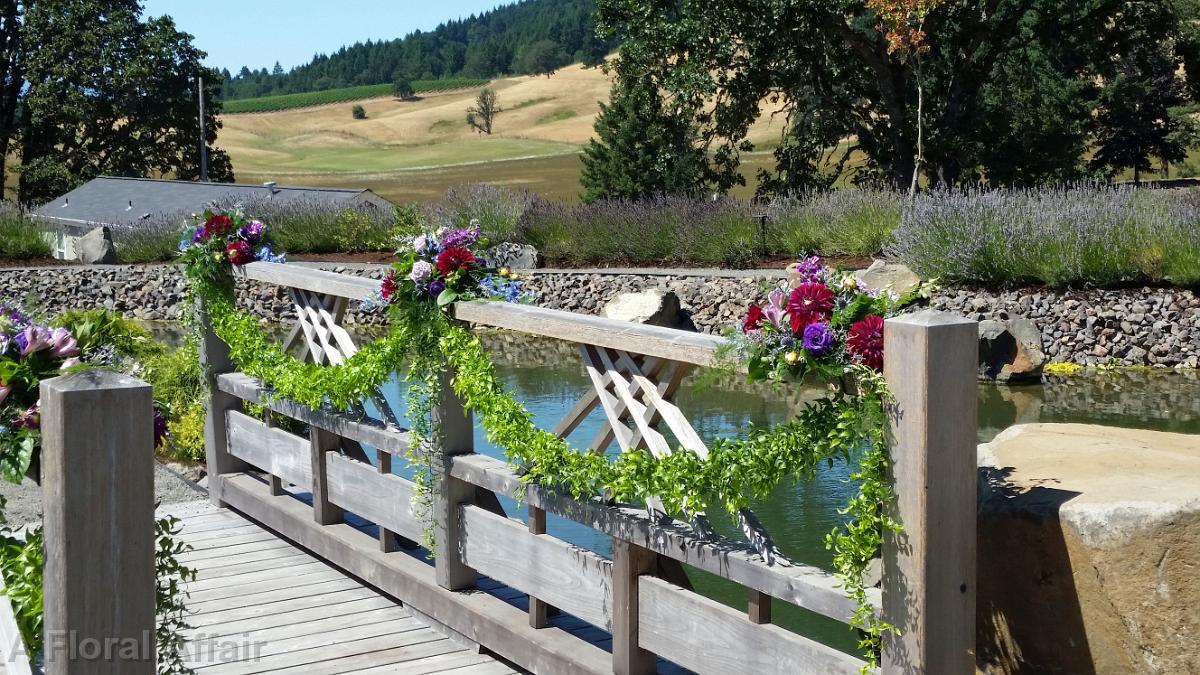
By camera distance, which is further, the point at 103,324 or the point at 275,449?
the point at 275,449

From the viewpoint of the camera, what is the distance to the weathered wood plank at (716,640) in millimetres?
3305

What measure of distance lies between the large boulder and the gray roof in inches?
65.4

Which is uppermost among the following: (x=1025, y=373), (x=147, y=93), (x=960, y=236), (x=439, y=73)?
(x=439, y=73)

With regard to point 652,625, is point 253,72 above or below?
above

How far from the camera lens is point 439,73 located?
425ft

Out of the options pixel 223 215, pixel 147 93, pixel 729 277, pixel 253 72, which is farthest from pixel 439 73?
pixel 223 215

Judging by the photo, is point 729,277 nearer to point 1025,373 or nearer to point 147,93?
point 1025,373

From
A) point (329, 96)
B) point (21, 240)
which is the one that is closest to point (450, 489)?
point (21, 240)

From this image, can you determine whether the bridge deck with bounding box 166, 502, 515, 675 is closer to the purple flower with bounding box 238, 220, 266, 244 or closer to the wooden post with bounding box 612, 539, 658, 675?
the wooden post with bounding box 612, 539, 658, 675

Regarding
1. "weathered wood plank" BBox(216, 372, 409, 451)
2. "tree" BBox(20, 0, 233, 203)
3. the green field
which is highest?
the green field

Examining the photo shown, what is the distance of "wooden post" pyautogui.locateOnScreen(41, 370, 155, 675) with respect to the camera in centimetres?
222

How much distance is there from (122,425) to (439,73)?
131 metres

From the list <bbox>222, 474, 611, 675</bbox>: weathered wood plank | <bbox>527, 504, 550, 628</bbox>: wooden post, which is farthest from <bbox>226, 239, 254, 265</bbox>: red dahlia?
<bbox>527, 504, 550, 628</bbox>: wooden post

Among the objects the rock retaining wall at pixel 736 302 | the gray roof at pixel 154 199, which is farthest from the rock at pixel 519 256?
the gray roof at pixel 154 199
